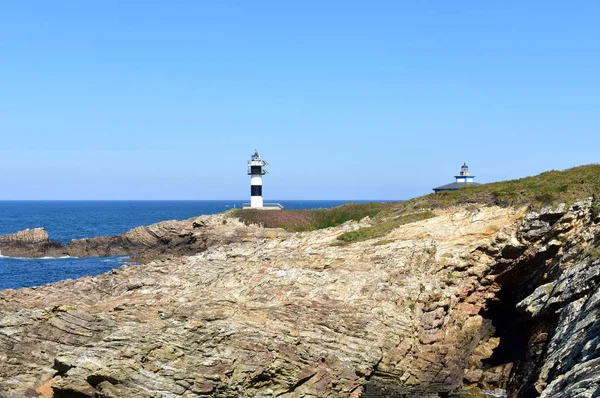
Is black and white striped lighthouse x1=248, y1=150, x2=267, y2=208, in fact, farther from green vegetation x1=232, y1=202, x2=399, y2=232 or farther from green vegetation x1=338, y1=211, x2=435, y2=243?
green vegetation x1=338, y1=211, x2=435, y2=243

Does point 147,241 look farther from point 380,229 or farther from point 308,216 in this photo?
point 380,229

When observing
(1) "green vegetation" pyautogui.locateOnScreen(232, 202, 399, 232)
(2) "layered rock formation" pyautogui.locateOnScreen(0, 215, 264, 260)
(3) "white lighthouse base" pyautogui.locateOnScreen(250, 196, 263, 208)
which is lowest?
(2) "layered rock formation" pyautogui.locateOnScreen(0, 215, 264, 260)

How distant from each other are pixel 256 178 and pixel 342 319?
70.1 m

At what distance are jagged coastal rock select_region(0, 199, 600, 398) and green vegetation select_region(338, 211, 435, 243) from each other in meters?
0.97

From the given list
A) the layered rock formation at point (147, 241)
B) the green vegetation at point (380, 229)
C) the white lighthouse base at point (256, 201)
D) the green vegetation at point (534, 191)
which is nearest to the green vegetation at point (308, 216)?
the layered rock formation at point (147, 241)

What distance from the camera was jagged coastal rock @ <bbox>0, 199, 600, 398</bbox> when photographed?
21.2m

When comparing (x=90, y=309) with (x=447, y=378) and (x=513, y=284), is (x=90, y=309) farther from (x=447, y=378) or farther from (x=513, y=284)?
(x=513, y=284)

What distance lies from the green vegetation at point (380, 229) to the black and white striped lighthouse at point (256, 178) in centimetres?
5541

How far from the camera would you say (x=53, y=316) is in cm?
2423

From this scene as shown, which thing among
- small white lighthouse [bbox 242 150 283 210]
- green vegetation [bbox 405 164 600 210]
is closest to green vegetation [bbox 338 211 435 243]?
green vegetation [bbox 405 164 600 210]

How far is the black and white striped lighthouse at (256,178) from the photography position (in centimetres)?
9512

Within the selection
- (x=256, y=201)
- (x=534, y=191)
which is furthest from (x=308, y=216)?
(x=534, y=191)

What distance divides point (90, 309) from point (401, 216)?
23.3 meters

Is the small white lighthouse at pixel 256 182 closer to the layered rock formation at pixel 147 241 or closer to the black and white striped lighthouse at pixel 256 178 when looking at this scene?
the black and white striped lighthouse at pixel 256 178
